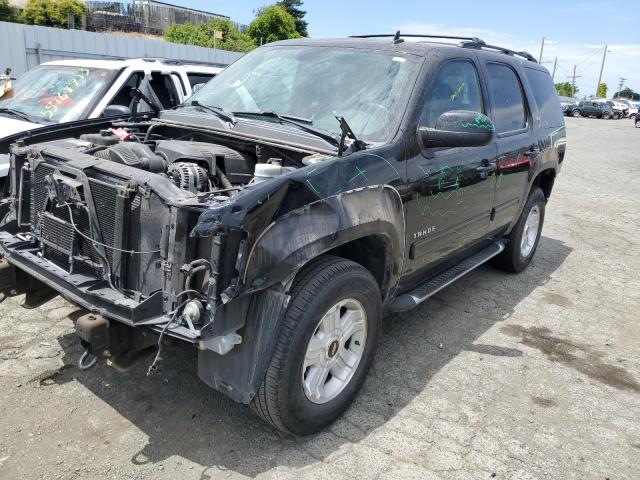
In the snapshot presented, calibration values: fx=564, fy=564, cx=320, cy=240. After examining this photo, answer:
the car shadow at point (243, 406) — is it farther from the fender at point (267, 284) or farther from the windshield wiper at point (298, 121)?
the windshield wiper at point (298, 121)

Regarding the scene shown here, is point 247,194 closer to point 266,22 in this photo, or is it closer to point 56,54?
point 56,54

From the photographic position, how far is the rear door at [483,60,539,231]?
14.9 feet

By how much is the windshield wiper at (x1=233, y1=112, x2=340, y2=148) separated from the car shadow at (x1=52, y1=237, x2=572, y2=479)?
1.55m

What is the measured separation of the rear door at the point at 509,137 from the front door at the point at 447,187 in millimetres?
197

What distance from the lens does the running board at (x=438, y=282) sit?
366cm

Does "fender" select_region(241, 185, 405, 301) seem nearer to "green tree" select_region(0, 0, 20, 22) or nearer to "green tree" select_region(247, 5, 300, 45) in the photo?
"green tree" select_region(0, 0, 20, 22)

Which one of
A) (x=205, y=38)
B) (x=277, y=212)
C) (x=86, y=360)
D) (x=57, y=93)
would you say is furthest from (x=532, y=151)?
(x=205, y=38)

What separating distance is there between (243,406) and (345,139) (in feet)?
5.43

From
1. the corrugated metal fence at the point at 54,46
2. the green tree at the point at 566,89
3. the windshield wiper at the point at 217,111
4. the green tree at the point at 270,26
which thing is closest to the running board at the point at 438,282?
the windshield wiper at the point at 217,111

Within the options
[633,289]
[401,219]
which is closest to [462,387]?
[401,219]

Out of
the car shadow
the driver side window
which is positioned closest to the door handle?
the driver side window

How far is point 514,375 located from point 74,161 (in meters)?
3.10

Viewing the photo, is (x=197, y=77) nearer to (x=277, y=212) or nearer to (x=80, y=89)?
(x=80, y=89)

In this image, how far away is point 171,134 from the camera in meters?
4.01
